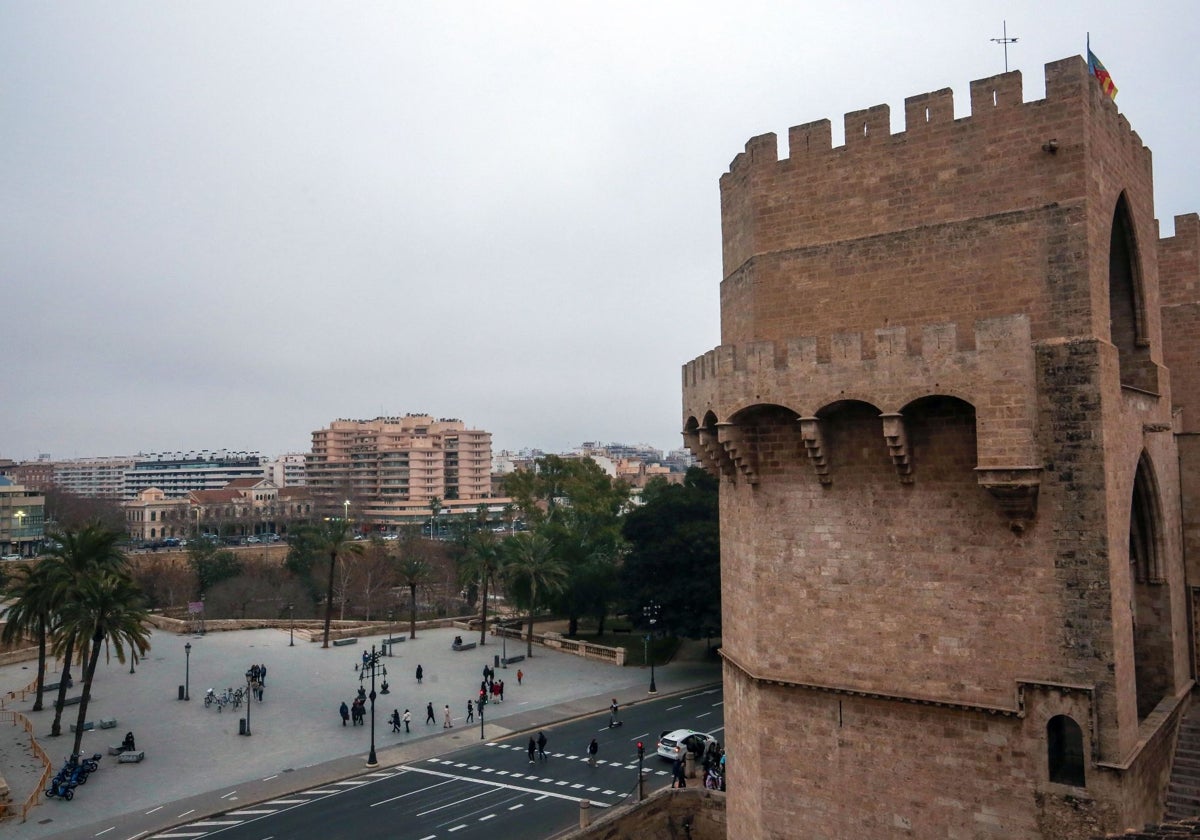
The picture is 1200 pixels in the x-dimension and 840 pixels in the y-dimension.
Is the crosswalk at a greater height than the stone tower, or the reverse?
the stone tower

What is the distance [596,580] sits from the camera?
5528 cm

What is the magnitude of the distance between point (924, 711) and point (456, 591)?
74166mm

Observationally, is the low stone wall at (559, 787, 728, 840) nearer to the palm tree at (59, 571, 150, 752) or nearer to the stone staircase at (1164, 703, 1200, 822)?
the stone staircase at (1164, 703, 1200, 822)

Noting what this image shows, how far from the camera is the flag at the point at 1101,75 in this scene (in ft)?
44.0

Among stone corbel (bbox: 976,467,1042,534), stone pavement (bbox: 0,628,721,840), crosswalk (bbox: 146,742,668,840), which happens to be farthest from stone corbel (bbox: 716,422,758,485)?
stone pavement (bbox: 0,628,721,840)

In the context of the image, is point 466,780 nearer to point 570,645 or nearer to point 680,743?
Answer: point 680,743

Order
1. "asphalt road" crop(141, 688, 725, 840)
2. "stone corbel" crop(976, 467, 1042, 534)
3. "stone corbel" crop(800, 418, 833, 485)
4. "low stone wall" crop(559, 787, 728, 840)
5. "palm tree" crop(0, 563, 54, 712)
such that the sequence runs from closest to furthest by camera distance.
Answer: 1. "stone corbel" crop(976, 467, 1042, 534)
2. "stone corbel" crop(800, 418, 833, 485)
3. "low stone wall" crop(559, 787, 728, 840)
4. "asphalt road" crop(141, 688, 725, 840)
5. "palm tree" crop(0, 563, 54, 712)

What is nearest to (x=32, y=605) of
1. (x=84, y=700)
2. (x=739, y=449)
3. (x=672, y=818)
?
(x=84, y=700)

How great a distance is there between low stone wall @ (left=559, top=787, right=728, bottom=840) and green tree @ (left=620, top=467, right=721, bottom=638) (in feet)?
68.9

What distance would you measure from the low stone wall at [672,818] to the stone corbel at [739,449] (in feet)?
41.7

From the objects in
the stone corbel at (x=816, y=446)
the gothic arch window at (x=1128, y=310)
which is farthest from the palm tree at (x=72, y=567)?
the gothic arch window at (x=1128, y=310)

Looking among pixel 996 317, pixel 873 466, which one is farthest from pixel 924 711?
pixel 996 317

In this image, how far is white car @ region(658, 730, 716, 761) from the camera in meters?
30.3

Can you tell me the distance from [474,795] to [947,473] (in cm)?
2181
